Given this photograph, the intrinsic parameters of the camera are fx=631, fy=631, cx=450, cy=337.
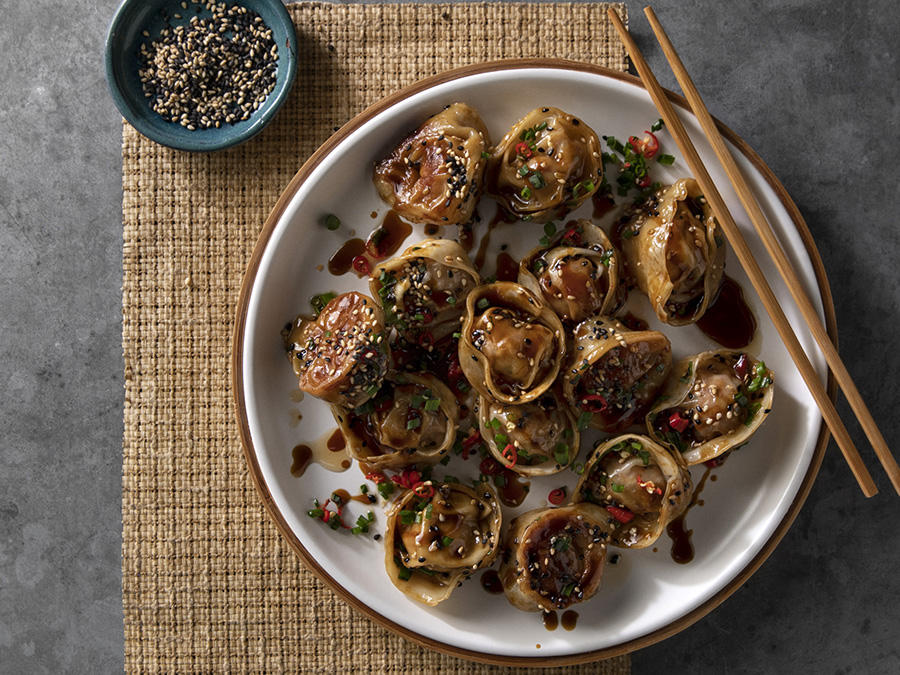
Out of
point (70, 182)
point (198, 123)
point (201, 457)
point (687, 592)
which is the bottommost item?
point (687, 592)

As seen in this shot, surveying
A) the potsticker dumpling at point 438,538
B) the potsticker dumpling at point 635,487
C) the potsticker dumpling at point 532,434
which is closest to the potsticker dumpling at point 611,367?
the potsticker dumpling at point 532,434

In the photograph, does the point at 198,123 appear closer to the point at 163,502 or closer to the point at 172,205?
the point at 172,205

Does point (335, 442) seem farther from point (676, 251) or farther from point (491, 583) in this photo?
point (676, 251)

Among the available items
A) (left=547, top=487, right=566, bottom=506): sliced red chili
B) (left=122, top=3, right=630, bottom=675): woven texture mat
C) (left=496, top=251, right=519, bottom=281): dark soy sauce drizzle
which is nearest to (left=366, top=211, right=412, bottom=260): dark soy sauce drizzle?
(left=496, top=251, right=519, bottom=281): dark soy sauce drizzle

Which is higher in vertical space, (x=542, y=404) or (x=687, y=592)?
(x=542, y=404)

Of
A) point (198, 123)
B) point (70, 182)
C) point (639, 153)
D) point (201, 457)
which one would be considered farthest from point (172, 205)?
point (639, 153)

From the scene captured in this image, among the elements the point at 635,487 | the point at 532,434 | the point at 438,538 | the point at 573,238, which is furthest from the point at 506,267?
the point at 438,538

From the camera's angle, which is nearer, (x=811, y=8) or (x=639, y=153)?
(x=639, y=153)
